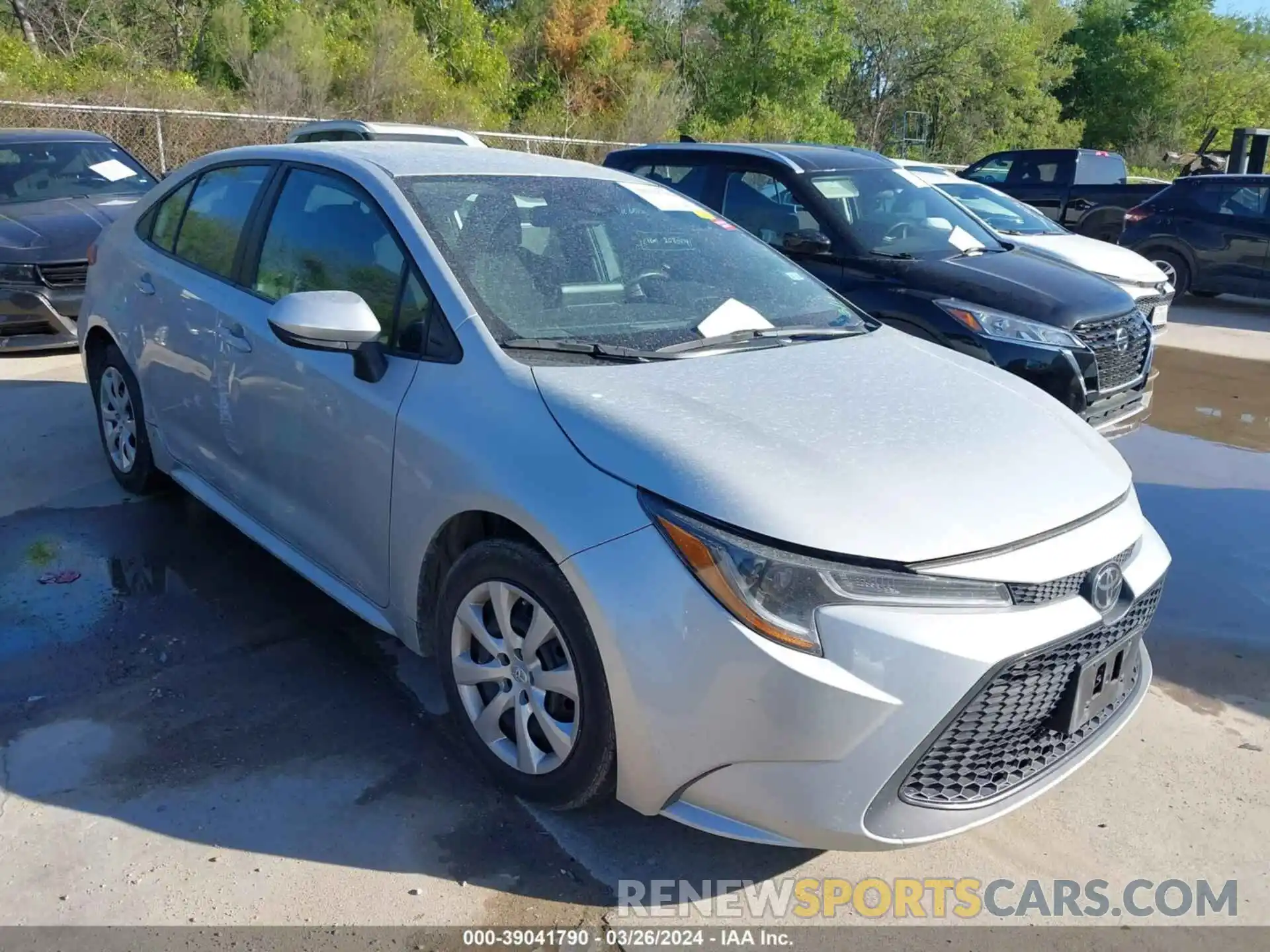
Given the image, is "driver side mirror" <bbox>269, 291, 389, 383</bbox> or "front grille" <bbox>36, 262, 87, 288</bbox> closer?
"driver side mirror" <bbox>269, 291, 389, 383</bbox>

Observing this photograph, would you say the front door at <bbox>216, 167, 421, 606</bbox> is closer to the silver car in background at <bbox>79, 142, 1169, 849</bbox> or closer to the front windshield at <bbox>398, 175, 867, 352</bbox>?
the silver car in background at <bbox>79, 142, 1169, 849</bbox>

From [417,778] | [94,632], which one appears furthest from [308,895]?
[94,632]

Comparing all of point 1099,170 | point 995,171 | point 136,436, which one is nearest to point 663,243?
point 136,436

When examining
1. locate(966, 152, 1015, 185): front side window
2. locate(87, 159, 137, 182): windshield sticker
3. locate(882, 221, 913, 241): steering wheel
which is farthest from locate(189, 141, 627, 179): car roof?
locate(966, 152, 1015, 185): front side window

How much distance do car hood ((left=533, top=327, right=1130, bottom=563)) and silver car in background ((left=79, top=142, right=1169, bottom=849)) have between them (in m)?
0.01

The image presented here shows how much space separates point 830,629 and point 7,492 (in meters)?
4.48

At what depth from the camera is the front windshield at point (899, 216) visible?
638 cm

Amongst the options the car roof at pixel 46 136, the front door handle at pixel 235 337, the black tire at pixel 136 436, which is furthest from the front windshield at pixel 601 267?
the car roof at pixel 46 136

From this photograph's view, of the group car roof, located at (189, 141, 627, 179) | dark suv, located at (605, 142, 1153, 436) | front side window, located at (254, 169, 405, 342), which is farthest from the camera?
dark suv, located at (605, 142, 1153, 436)

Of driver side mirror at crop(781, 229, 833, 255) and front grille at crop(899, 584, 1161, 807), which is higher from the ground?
driver side mirror at crop(781, 229, 833, 255)

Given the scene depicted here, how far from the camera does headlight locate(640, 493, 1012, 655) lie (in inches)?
89.7

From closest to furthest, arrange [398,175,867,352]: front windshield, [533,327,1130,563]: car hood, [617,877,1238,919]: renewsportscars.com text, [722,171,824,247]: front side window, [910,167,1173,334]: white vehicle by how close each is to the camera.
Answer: [533,327,1130,563]: car hood → [617,877,1238,919]: renewsportscars.com text → [398,175,867,352]: front windshield → [722,171,824,247]: front side window → [910,167,1173,334]: white vehicle

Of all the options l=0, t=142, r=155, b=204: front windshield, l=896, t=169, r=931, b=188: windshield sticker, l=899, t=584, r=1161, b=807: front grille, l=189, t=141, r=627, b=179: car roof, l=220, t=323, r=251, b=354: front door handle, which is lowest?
l=899, t=584, r=1161, b=807: front grille

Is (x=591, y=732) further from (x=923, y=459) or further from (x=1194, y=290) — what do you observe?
(x=1194, y=290)
